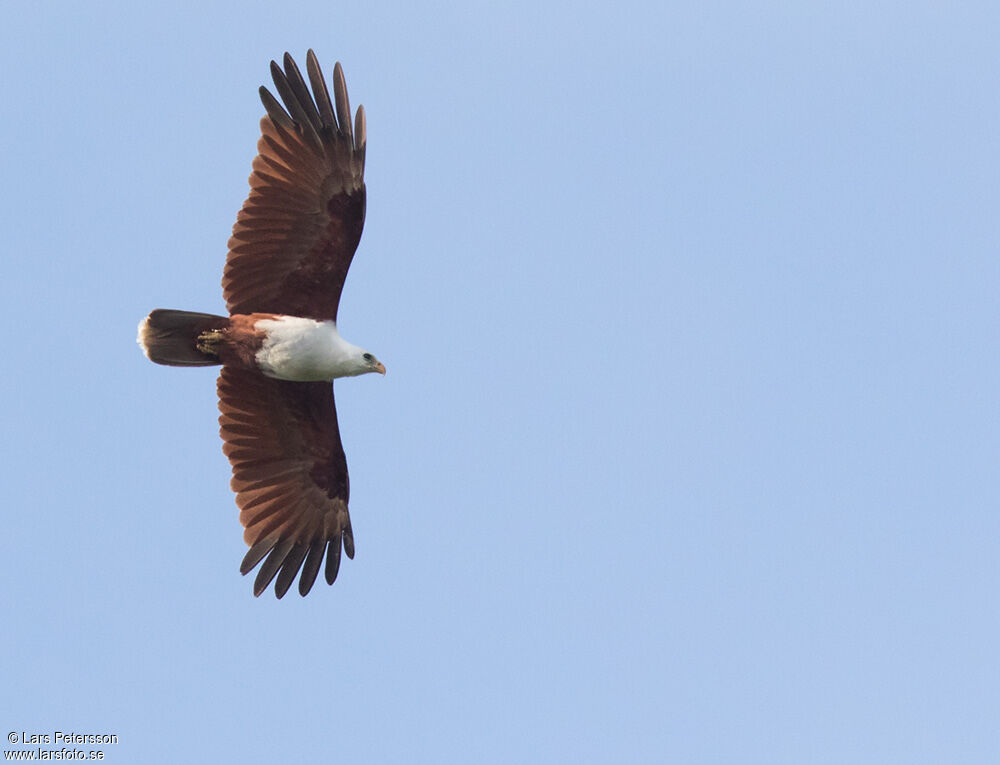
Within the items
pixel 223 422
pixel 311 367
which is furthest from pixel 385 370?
pixel 223 422

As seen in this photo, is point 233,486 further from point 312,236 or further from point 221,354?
point 312,236

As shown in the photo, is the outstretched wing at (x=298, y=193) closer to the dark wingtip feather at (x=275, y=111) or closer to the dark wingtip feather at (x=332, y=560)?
the dark wingtip feather at (x=275, y=111)

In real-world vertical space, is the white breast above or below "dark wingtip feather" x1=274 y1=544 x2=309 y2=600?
above

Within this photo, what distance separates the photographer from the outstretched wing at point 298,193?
1434 centimetres

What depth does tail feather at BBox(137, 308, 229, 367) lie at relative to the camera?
557 inches

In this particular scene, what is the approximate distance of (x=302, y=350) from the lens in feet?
47.1

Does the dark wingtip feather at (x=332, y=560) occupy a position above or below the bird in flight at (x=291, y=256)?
below

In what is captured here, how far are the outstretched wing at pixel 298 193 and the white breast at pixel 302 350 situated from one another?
0.42m

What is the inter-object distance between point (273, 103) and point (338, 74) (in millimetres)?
730

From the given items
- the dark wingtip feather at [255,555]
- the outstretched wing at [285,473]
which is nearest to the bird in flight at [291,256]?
the outstretched wing at [285,473]

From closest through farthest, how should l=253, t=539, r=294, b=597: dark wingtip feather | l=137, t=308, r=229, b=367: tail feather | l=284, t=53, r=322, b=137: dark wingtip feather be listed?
1. l=137, t=308, r=229, b=367: tail feather
2. l=284, t=53, r=322, b=137: dark wingtip feather
3. l=253, t=539, r=294, b=597: dark wingtip feather

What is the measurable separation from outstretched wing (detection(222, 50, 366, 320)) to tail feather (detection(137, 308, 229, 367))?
35 cm

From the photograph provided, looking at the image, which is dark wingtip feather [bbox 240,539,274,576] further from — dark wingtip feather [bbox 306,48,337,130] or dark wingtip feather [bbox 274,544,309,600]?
dark wingtip feather [bbox 306,48,337,130]

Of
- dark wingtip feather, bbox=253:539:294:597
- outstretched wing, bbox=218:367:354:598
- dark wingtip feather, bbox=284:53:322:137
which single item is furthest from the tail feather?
dark wingtip feather, bbox=253:539:294:597
